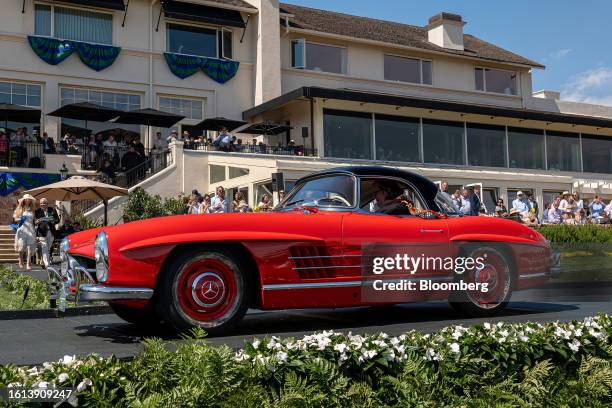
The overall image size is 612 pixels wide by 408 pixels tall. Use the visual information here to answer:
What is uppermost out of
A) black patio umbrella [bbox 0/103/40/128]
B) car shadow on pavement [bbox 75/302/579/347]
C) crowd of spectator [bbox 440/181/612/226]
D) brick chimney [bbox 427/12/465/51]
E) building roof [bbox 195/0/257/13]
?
brick chimney [bbox 427/12/465/51]

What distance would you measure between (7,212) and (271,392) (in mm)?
20994

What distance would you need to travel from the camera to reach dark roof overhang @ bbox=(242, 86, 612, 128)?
1120 inches

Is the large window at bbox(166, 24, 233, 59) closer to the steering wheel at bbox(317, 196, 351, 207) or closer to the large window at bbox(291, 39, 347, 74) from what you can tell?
the large window at bbox(291, 39, 347, 74)

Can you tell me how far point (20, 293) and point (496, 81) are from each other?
32851 millimetres

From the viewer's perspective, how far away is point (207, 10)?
1193 inches

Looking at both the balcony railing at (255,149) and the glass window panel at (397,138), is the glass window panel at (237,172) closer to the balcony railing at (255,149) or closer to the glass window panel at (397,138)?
the balcony railing at (255,149)

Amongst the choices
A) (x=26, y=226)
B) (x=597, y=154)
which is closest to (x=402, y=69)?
(x=597, y=154)

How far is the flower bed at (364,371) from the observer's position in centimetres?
361

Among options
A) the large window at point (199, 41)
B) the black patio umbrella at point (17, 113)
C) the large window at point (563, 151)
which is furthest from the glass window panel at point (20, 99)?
the large window at point (563, 151)

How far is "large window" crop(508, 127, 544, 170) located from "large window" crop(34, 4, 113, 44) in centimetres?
2002

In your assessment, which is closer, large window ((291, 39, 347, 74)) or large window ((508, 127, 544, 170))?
large window ((291, 39, 347, 74))

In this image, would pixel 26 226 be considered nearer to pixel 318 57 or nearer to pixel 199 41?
pixel 199 41

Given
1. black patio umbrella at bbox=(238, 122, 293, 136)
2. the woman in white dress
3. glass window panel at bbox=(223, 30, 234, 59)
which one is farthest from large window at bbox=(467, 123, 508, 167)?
the woman in white dress

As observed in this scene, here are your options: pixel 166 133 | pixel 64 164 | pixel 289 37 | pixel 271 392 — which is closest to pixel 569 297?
pixel 271 392
